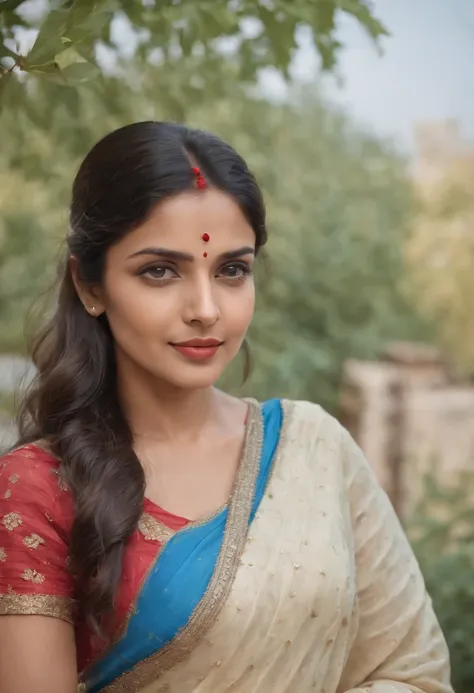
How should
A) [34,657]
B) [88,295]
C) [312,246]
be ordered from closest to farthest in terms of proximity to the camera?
[34,657]
[88,295]
[312,246]

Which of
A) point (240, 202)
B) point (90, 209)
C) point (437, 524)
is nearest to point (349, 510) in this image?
point (240, 202)

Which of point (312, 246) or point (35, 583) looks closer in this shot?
A: point (35, 583)

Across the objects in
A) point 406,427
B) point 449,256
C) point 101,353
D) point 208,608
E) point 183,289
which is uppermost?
point 183,289

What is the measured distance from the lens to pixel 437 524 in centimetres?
341

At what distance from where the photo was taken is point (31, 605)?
136cm

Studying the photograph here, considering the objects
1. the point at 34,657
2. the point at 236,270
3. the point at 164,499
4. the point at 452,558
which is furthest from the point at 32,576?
the point at 452,558

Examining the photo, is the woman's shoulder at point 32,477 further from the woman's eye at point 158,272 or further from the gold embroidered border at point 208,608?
the woman's eye at point 158,272

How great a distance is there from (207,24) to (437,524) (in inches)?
80.9

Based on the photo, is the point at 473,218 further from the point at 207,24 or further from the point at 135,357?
the point at 135,357

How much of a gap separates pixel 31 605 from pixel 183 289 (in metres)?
0.51

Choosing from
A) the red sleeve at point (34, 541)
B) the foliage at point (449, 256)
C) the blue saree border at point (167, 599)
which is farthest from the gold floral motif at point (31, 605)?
the foliage at point (449, 256)

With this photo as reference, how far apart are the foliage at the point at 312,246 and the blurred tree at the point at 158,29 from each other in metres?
2.59

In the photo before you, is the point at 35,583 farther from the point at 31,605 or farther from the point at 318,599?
the point at 318,599

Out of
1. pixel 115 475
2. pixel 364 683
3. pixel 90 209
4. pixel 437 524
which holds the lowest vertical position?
pixel 437 524
